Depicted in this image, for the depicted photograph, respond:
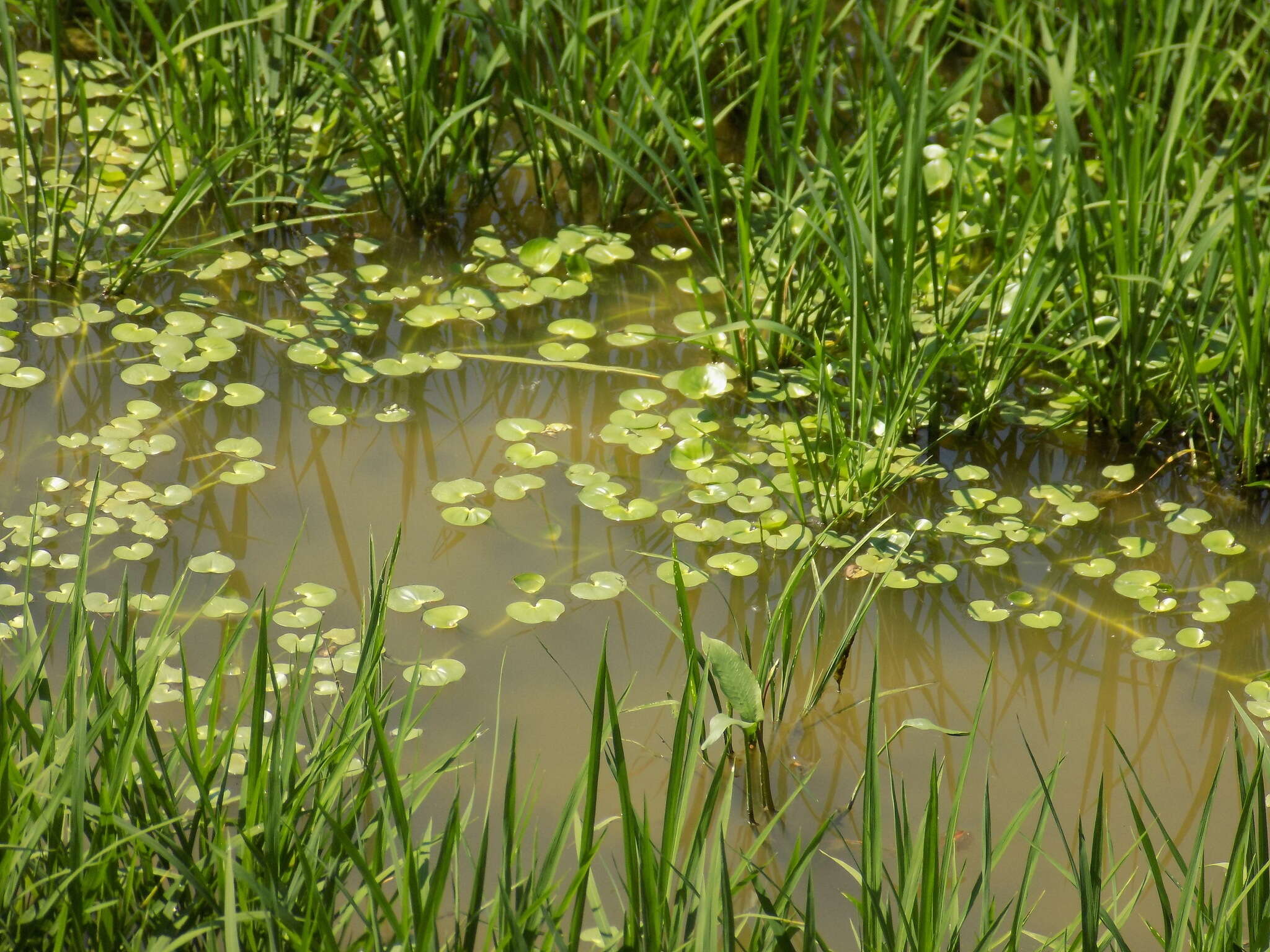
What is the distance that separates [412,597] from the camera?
6.31ft

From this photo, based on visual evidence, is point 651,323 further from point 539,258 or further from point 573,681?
point 573,681

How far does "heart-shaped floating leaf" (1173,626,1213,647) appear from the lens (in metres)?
1.97

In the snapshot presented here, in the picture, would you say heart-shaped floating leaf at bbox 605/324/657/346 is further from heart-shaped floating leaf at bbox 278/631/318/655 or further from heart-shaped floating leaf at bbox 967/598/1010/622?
heart-shaped floating leaf at bbox 278/631/318/655

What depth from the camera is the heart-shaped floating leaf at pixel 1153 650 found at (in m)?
1.94

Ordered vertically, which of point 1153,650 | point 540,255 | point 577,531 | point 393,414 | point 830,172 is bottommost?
point 1153,650

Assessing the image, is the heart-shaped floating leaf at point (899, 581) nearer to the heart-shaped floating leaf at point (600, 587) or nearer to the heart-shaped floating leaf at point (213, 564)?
the heart-shaped floating leaf at point (600, 587)

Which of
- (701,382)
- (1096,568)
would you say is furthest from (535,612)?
(1096,568)

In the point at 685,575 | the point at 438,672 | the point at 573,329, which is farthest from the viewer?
the point at 573,329

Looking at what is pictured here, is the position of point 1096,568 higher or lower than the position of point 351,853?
lower

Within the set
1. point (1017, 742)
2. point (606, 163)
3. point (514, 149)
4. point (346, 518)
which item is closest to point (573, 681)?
point (346, 518)

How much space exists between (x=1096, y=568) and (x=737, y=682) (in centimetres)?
80

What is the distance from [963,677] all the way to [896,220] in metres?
0.76

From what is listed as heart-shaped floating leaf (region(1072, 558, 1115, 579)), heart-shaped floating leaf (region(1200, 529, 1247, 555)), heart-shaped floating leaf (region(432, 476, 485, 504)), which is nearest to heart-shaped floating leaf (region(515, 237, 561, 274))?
heart-shaped floating leaf (region(432, 476, 485, 504))

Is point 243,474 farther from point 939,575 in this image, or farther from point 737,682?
point 939,575
